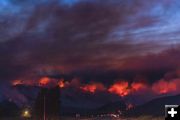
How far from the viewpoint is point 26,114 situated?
172625 millimetres

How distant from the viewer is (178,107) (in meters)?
20.3

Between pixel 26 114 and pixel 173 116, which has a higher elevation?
pixel 26 114

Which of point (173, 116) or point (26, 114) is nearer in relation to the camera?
point (173, 116)

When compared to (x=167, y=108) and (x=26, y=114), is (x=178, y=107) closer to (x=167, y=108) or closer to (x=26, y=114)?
(x=167, y=108)

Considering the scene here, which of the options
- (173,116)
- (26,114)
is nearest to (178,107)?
(173,116)

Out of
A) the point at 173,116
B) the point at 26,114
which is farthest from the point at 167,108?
the point at 26,114

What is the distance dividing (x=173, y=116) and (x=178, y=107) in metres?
0.49

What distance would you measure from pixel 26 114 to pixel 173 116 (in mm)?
156178

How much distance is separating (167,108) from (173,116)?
46 cm

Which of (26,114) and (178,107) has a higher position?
(26,114)

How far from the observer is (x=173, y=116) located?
20375 mm

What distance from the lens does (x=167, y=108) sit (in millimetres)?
20469

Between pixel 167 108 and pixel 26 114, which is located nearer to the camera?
pixel 167 108

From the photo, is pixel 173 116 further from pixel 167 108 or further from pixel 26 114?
pixel 26 114
